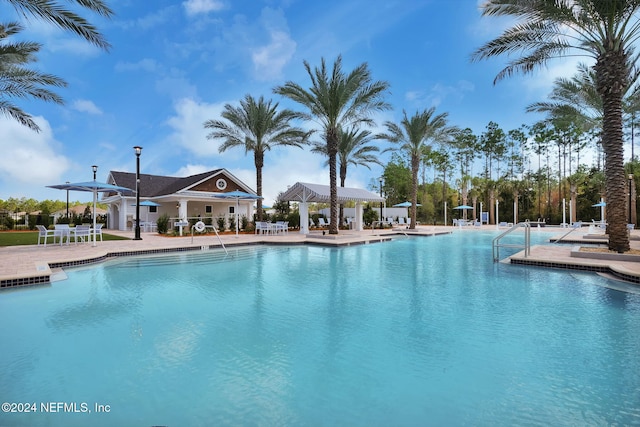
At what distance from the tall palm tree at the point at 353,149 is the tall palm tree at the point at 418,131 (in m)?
2.12

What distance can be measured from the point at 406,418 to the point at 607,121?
1250 centimetres

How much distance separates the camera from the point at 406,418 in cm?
276

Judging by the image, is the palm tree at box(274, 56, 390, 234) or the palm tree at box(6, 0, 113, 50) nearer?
the palm tree at box(6, 0, 113, 50)

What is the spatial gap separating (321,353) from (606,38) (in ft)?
43.1

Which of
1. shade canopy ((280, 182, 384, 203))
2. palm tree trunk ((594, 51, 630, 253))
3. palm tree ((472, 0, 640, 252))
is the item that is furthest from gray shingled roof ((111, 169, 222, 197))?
palm tree trunk ((594, 51, 630, 253))

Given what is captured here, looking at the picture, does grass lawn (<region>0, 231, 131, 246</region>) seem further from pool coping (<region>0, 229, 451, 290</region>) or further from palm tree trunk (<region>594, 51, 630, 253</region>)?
palm tree trunk (<region>594, 51, 630, 253</region>)

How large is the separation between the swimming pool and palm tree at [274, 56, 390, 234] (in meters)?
12.2

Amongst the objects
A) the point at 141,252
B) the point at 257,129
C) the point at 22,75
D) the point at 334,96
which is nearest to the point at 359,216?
the point at 257,129

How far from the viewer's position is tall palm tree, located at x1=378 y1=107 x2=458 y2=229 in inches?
929

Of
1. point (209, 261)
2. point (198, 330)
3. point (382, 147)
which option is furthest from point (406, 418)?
point (382, 147)

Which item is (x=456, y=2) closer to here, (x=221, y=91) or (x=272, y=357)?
(x=221, y=91)

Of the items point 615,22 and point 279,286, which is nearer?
point 279,286

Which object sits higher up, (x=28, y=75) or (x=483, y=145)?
(x=483, y=145)

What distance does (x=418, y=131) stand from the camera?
78.0 ft
